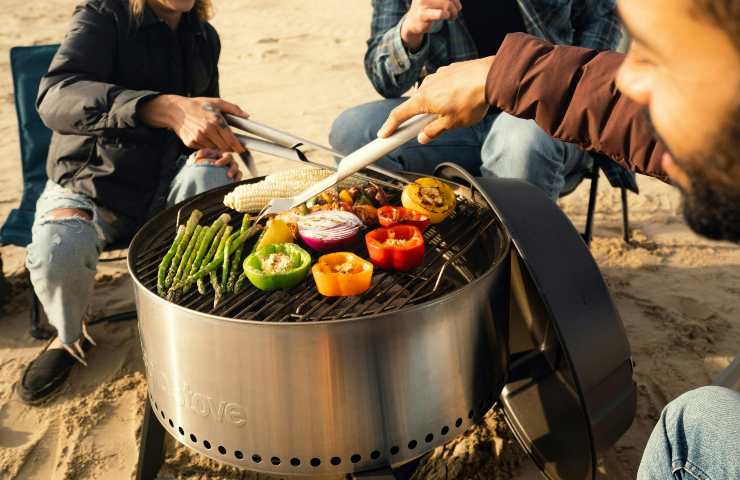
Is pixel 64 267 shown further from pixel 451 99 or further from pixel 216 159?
pixel 451 99

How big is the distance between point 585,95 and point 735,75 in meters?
0.89

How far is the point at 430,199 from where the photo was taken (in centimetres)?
270

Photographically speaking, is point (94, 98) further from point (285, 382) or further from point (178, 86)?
point (285, 382)

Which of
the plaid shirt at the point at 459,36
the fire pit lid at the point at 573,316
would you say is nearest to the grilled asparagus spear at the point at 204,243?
the fire pit lid at the point at 573,316

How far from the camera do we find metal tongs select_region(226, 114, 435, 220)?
2168 millimetres

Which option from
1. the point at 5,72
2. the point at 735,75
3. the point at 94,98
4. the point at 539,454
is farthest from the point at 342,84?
the point at 735,75

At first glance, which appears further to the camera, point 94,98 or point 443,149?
point 443,149

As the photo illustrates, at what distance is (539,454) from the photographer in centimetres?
281

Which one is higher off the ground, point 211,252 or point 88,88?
point 88,88

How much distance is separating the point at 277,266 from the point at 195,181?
154 cm

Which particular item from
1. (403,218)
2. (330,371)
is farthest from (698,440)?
(403,218)

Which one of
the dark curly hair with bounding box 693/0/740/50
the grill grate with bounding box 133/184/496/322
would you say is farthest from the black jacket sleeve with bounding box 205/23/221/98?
the dark curly hair with bounding box 693/0/740/50

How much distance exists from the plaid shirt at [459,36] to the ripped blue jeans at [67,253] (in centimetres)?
169

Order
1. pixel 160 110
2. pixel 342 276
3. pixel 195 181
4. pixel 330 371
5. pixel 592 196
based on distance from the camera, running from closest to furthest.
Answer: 1. pixel 330 371
2. pixel 342 276
3. pixel 160 110
4. pixel 195 181
5. pixel 592 196
